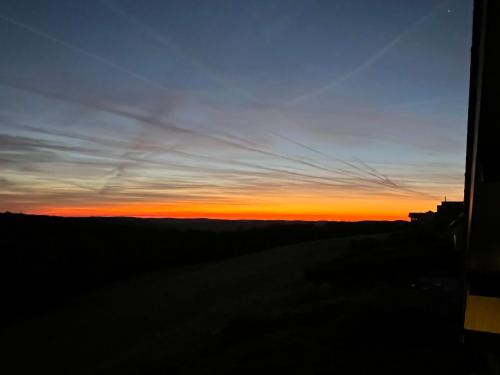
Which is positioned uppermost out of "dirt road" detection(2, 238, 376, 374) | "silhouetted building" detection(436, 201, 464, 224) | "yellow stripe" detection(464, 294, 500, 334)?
"silhouetted building" detection(436, 201, 464, 224)

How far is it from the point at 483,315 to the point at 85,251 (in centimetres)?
1771

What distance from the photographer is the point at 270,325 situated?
813 cm

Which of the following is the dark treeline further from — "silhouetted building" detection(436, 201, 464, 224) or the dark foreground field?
"silhouetted building" detection(436, 201, 464, 224)

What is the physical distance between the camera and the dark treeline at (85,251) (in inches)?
570

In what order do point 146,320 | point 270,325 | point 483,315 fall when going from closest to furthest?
point 483,315 < point 270,325 < point 146,320

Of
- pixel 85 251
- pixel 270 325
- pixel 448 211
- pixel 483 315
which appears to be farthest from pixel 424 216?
pixel 483 315

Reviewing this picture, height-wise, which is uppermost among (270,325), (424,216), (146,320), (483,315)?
(424,216)

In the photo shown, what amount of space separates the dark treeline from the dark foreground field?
0.88 metres

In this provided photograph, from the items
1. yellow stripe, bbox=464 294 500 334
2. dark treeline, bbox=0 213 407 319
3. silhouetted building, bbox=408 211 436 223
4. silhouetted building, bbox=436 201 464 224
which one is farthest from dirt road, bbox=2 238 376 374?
silhouetted building, bbox=408 211 436 223

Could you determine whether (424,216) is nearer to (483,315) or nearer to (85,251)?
(85,251)

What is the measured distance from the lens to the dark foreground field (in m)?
6.14

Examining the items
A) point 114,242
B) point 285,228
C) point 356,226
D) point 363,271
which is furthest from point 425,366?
point 356,226

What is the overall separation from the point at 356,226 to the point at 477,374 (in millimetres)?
37698

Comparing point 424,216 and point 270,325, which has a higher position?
point 424,216
